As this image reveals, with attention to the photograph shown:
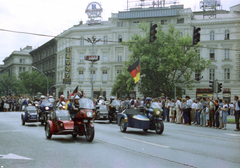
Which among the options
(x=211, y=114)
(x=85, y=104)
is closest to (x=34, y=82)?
(x=211, y=114)

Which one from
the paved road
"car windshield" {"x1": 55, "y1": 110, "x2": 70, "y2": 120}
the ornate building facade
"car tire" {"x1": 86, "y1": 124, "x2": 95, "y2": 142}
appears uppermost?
the ornate building facade

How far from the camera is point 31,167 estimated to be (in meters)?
6.71

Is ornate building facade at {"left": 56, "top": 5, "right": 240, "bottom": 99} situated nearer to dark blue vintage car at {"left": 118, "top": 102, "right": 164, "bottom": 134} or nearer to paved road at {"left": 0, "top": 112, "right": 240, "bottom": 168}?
dark blue vintage car at {"left": 118, "top": 102, "right": 164, "bottom": 134}

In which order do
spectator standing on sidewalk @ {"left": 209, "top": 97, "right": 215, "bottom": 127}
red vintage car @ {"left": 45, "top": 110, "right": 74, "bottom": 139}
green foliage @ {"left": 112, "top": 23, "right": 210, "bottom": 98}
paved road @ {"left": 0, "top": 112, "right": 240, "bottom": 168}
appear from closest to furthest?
paved road @ {"left": 0, "top": 112, "right": 240, "bottom": 168}, red vintage car @ {"left": 45, "top": 110, "right": 74, "bottom": 139}, spectator standing on sidewalk @ {"left": 209, "top": 97, "right": 215, "bottom": 127}, green foliage @ {"left": 112, "top": 23, "right": 210, "bottom": 98}

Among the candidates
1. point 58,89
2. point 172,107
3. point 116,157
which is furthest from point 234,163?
point 58,89

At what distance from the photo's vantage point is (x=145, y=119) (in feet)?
45.5

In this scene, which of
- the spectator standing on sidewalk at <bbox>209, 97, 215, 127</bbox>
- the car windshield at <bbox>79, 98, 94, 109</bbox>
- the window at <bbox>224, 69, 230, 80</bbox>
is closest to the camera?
the car windshield at <bbox>79, 98, 94, 109</bbox>

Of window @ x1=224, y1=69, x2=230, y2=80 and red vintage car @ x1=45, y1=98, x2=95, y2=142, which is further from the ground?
window @ x1=224, y1=69, x2=230, y2=80

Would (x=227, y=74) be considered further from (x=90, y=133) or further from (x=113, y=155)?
(x=113, y=155)

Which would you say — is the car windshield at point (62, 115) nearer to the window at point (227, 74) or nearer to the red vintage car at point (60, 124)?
the red vintage car at point (60, 124)

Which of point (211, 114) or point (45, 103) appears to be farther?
point (211, 114)

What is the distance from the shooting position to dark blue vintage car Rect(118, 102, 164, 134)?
13867 millimetres

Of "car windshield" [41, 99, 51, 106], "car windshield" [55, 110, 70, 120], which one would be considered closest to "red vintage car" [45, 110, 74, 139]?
"car windshield" [55, 110, 70, 120]

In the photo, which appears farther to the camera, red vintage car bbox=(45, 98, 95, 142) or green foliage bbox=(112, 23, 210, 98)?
green foliage bbox=(112, 23, 210, 98)
